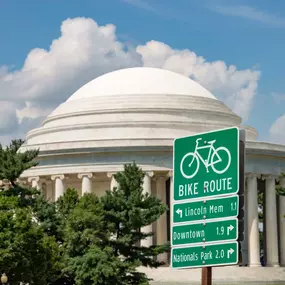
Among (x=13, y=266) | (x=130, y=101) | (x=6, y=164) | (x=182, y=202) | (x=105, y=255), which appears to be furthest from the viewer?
(x=130, y=101)

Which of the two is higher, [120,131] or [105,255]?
[120,131]

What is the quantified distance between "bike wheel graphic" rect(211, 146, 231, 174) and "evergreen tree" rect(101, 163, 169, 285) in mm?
50497

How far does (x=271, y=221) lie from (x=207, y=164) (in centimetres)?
8650

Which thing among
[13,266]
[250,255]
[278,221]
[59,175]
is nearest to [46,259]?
[13,266]

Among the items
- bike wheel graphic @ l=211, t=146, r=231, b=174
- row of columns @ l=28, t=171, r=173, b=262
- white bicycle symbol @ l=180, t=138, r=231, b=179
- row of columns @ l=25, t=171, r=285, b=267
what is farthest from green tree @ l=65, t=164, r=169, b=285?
bike wheel graphic @ l=211, t=146, r=231, b=174

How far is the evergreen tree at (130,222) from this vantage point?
69500 millimetres

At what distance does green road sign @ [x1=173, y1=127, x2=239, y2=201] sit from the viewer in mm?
17453

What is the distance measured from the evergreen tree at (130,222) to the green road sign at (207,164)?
49.6m

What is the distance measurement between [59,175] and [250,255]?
82.3 ft

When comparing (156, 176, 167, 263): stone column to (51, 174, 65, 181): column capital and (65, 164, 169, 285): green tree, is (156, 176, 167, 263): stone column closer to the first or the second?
(51, 174, 65, 181): column capital

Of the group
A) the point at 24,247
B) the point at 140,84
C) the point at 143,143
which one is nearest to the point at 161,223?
the point at 143,143

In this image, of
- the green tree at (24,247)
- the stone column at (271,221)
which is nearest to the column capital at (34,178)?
the stone column at (271,221)

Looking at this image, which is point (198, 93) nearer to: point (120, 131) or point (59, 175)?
point (120, 131)

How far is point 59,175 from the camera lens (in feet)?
328
